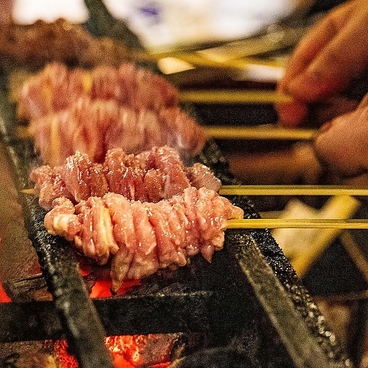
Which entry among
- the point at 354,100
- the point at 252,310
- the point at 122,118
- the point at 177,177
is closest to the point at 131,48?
the point at 122,118

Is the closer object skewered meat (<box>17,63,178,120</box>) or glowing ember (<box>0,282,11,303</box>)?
Answer: glowing ember (<box>0,282,11,303</box>)

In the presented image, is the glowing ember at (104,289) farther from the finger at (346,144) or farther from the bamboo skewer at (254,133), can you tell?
the finger at (346,144)

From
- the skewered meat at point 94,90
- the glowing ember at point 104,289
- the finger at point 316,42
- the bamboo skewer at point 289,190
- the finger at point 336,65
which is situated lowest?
the glowing ember at point 104,289

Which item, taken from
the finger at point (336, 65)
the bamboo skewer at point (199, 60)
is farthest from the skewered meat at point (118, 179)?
the bamboo skewer at point (199, 60)

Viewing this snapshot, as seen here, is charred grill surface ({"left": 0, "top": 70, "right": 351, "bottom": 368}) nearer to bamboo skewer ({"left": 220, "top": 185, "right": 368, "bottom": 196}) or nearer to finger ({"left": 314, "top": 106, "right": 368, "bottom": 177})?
bamboo skewer ({"left": 220, "top": 185, "right": 368, "bottom": 196})

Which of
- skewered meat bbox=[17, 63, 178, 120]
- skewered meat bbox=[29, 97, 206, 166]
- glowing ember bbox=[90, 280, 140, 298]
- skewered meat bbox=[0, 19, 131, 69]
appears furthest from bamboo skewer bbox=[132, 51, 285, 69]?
glowing ember bbox=[90, 280, 140, 298]

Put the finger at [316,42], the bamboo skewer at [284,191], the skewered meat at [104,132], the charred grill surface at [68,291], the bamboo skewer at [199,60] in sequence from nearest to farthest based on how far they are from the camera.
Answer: the charred grill surface at [68,291]
the bamboo skewer at [284,191]
the skewered meat at [104,132]
the finger at [316,42]
the bamboo skewer at [199,60]

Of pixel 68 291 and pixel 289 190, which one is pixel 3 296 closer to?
pixel 68 291

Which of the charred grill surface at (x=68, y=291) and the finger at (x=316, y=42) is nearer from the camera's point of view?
the charred grill surface at (x=68, y=291)
